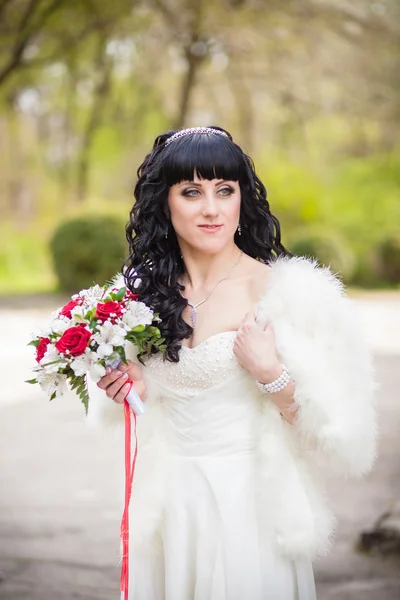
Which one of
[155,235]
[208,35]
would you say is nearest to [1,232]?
[208,35]

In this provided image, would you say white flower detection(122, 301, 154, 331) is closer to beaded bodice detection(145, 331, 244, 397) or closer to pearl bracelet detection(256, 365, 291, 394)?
beaded bodice detection(145, 331, 244, 397)

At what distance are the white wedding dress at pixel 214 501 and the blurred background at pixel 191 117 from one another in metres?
10.6

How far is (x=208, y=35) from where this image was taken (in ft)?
71.4

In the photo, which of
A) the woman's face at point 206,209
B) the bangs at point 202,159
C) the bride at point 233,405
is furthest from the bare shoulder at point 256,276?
the bangs at point 202,159

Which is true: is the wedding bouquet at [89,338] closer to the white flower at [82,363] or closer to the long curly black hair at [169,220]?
the white flower at [82,363]

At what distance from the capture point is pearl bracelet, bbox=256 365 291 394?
1.96 metres

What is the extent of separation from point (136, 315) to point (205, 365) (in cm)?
23

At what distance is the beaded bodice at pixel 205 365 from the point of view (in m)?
2.03

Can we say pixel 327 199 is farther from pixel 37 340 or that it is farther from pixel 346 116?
pixel 37 340

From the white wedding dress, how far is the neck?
193 millimetres

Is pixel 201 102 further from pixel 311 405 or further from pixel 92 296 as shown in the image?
pixel 311 405

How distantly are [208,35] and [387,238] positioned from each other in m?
8.11

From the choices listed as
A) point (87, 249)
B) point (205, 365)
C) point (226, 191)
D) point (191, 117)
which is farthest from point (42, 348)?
point (191, 117)

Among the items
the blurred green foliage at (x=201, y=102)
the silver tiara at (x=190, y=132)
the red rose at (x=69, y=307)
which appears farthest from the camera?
the blurred green foliage at (x=201, y=102)
